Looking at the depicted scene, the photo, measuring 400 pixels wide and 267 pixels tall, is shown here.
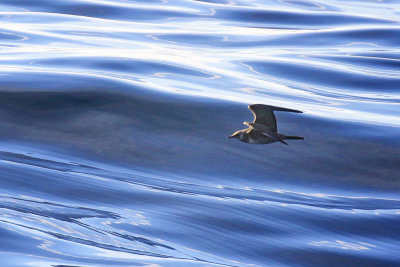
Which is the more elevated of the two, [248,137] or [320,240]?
[248,137]

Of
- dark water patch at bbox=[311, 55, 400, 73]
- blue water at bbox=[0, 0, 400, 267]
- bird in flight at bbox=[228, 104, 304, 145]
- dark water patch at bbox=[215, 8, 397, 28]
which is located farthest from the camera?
dark water patch at bbox=[215, 8, 397, 28]

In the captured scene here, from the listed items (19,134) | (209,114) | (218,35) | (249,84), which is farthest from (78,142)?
(218,35)

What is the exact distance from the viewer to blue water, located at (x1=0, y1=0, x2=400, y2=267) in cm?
461

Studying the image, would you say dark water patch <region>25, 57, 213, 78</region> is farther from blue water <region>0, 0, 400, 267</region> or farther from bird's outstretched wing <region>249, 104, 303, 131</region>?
bird's outstretched wing <region>249, 104, 303, 131</region>

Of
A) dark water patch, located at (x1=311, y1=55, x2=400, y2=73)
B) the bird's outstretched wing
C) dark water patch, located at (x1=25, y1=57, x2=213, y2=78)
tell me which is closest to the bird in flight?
the bird's outstretched wing

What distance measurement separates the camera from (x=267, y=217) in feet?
17.3

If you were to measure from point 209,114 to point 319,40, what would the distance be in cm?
698

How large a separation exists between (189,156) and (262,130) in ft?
3.88

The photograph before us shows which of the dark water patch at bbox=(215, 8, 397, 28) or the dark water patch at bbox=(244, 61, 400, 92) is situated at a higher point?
the dark water patch at bbox=(215, 8, 397, 28)

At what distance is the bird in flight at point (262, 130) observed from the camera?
551 cm

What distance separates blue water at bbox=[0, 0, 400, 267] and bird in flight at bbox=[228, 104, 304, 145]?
42 centimetres

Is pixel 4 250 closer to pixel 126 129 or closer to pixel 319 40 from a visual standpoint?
pixel 126 129

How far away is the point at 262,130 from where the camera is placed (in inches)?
219

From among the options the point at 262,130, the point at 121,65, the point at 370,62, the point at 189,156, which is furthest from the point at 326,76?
the point at 262,130
